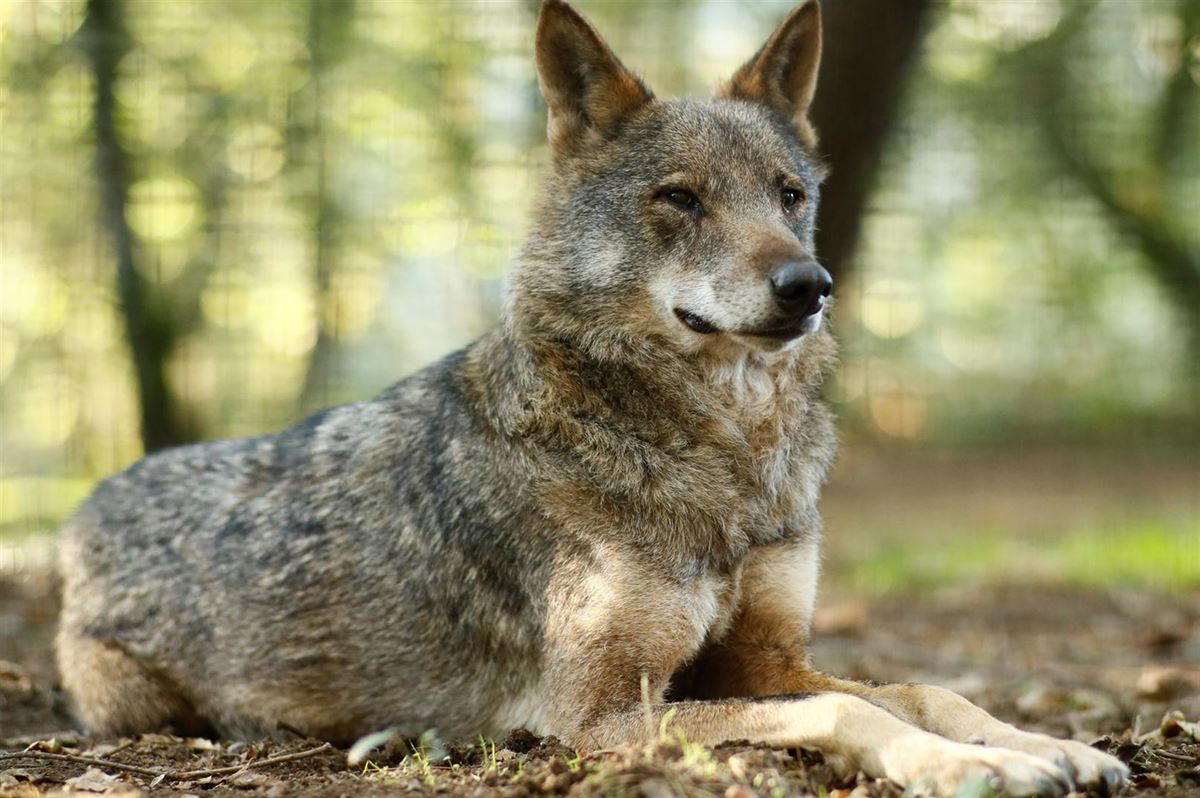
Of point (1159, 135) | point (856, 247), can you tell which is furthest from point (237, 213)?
point (1159, 135)

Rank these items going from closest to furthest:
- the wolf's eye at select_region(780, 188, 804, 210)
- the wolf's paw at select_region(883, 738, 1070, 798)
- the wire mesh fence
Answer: the wolf's paw at select_region(883, 738, 1070, 798)
the wolf's eye at select_region(780, 188, 804, 210)
the wire mesh fence

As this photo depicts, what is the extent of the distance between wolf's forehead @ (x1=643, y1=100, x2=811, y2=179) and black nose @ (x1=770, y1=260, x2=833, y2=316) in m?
0.66

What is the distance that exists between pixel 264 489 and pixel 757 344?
222 cm

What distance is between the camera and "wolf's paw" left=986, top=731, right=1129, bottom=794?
3193mm

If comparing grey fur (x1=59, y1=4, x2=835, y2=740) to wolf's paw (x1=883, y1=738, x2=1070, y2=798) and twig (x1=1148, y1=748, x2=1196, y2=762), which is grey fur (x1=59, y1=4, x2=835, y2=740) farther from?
twig (x1=1148, y1=748, x2=1196, y2=762)

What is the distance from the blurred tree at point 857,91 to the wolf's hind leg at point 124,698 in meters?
5.07

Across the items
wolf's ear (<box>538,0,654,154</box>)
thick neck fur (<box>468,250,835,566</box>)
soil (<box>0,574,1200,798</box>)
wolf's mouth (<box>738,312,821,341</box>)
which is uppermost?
wolf's ear (<box>538,0,654,154</box>)

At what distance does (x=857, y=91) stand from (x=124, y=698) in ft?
18.5

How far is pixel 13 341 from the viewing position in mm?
12352

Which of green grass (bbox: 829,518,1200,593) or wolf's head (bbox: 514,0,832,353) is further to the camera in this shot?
green grass (bbox: 829,518,1200,593)

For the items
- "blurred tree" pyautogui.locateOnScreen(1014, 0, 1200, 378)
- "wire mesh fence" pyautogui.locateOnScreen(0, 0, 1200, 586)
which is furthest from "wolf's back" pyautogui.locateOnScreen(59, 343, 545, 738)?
"blurred tree" pyautogui.locateOnScreen(1014, 0, 1200, 378)

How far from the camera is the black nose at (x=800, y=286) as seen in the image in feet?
12.4

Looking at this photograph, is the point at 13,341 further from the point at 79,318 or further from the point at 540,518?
the point at 540,518

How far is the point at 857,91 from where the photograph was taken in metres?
7.86
